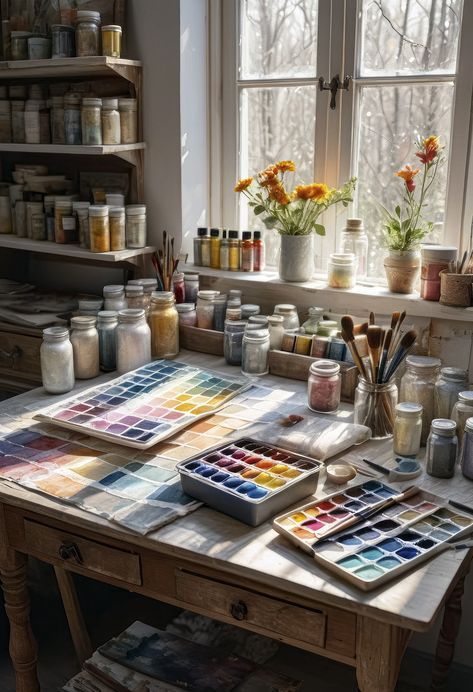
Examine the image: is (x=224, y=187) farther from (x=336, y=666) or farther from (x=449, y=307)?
(x=336, y=666)

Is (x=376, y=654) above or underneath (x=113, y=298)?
underneath

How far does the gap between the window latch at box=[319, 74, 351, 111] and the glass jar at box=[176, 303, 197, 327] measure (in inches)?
26.6

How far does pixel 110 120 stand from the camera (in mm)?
2215

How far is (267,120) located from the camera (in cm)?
228

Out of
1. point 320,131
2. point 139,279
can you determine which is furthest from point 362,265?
point 139,279

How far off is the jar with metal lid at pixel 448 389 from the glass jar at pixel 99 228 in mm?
1047

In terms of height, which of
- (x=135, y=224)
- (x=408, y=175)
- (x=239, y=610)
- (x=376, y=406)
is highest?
(x=408, y=175)

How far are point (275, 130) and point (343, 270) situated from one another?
1.60 ft

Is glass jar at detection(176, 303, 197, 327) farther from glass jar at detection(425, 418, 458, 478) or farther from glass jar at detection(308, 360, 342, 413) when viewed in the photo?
glass jar at detection(425, 418, 458, 478)

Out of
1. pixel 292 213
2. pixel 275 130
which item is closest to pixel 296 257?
pixel 292 213

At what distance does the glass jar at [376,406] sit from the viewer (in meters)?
1.69

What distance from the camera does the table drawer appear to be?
1.45 m

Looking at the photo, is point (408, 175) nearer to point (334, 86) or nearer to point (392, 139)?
point (392, 139)

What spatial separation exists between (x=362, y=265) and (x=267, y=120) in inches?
20.4
